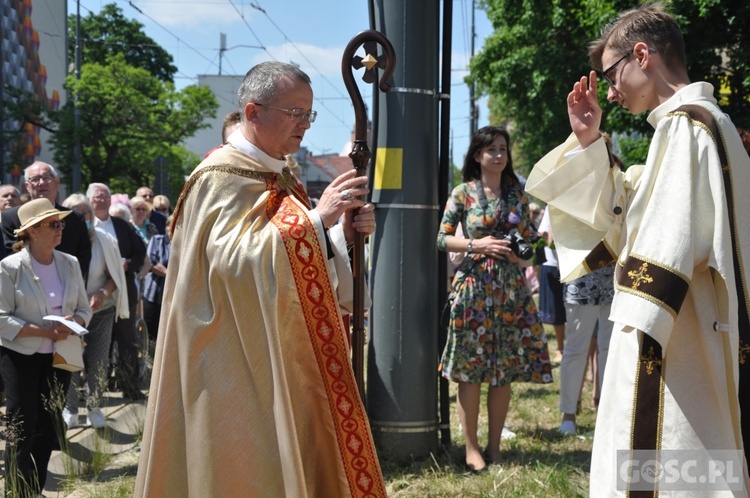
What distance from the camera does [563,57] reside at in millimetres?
18844

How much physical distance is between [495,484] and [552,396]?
3.13 m

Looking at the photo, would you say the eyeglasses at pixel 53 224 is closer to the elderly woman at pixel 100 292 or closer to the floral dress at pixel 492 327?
the elderly woman at pixel 100 292

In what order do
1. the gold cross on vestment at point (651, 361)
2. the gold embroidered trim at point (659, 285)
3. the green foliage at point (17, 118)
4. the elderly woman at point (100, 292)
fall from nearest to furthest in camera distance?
the gold embroidered trim at point (659, 285) < the gold cross on vestment at point (651, 361) < the elderly woman at point (100, 292) < the green foliage at point (17, 118)

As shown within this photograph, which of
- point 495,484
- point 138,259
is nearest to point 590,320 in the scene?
point 495,484

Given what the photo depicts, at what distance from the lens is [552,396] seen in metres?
7.82

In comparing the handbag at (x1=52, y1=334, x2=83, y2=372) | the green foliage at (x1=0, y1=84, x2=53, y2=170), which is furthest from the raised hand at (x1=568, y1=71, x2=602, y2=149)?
the green foliage at (x1=0, y1=84, x2=53, y2=170)

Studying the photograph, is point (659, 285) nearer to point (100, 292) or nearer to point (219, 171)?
point (219, 171)

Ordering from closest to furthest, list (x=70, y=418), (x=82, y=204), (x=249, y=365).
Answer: (x=249, y=365) < (x=70, y=418) < (x=82, y=204)

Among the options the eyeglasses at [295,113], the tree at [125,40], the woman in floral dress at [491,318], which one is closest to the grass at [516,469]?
the woman in floral dress at [491,318]

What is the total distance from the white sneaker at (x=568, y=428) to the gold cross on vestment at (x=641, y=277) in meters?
3.61

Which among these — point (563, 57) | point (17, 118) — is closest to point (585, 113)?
point (563, 57)

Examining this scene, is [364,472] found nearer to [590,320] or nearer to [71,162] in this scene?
[590,320]

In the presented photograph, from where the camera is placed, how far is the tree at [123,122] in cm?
3222

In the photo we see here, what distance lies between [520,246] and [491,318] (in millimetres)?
472
